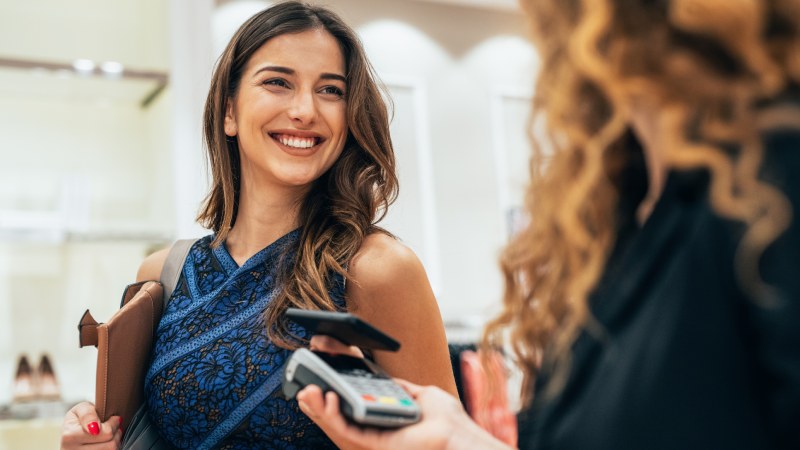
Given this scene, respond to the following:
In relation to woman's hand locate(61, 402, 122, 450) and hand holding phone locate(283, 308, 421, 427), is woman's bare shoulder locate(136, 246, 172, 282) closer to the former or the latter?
woman's hand locate(61, 402, 122, 450)

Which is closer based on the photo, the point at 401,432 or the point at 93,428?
the point at 401,432

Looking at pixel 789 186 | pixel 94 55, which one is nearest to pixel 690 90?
pixel 789 186

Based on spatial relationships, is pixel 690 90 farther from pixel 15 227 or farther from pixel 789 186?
pixel 15 227

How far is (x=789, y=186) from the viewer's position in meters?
0.61

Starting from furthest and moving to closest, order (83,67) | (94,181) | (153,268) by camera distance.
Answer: (94,181), (83,67), (153,268)

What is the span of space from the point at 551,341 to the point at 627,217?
15 cm

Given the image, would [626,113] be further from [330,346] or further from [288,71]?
[288,71]

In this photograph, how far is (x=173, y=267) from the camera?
1.71m

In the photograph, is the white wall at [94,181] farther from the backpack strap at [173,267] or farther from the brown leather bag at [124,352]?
the brown leather bag at [124,352]

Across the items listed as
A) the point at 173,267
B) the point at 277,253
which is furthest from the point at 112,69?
the point at 277,253

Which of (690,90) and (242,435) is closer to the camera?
(690,90)

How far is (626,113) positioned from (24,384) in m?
2.77

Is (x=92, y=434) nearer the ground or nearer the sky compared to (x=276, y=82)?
nearer the ground

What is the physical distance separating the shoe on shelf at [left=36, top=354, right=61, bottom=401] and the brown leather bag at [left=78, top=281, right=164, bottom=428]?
5.13ft
